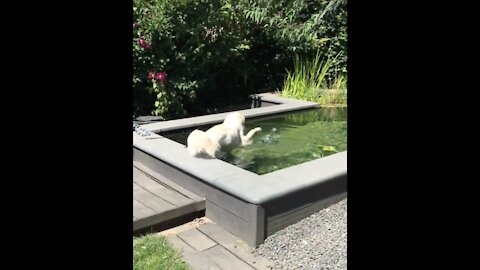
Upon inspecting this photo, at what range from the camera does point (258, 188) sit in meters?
3.04

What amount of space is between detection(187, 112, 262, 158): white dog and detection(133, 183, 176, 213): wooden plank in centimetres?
51

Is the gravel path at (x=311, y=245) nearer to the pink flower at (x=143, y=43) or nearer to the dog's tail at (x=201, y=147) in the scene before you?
the dog's tail at (x=201, y=147)

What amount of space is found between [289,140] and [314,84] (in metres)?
2.95

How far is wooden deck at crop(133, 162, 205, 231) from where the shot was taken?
10.3 feet

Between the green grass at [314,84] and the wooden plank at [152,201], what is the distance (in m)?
4.45

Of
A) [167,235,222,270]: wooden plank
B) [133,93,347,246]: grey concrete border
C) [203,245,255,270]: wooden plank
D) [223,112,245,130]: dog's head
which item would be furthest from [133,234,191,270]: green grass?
[223,112,245,130]: dog's head

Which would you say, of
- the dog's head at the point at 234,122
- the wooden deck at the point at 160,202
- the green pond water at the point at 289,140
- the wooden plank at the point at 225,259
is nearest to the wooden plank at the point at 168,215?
the wooden deck at the point at 160,202

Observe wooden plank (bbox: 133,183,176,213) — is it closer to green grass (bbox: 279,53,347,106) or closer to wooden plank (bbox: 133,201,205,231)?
wooden plank (bbox: 133,201,205,231)

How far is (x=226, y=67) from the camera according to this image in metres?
7.82
